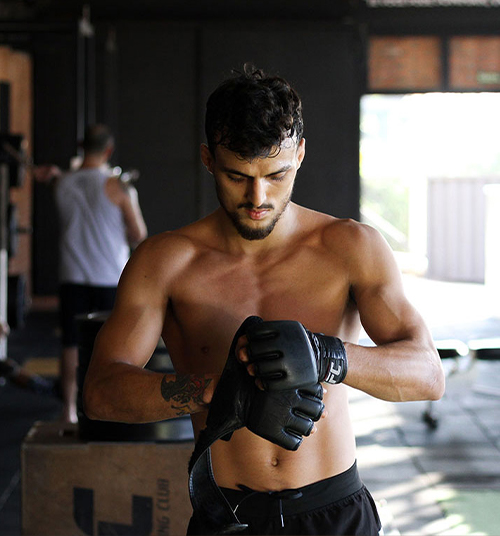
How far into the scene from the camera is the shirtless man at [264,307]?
1.70m

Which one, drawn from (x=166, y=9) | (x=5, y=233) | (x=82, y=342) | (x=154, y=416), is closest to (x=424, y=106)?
(x=166, y=9)

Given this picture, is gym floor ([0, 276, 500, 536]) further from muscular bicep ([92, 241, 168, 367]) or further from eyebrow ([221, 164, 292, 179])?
eyebrow ([221, 164, 292, 179])

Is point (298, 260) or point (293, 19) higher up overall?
point (293, 19)

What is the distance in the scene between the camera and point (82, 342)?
2.76 metres

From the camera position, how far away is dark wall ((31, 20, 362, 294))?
27.6ft

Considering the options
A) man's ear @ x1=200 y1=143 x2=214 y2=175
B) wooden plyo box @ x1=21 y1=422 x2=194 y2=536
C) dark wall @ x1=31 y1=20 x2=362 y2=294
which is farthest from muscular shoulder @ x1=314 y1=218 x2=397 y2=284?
dark wall @ x1=31 y1=20 x2=362 y2=294

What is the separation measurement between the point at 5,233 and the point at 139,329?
4037 mm

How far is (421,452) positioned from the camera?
4.51m

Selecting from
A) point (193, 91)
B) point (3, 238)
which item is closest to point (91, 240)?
point (3, 238)

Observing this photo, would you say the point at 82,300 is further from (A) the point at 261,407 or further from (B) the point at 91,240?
(A) the point at 261,407

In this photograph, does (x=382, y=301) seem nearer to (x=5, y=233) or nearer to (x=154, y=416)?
(x=154, y=416)

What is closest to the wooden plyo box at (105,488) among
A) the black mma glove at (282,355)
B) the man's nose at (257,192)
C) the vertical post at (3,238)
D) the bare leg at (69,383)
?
the man's nose at (257,192)

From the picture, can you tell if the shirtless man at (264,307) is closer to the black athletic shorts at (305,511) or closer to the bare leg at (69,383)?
the black athletic shorts at (305,511)

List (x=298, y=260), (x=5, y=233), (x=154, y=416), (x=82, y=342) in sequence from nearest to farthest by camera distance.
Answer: (x=154, y=416) → (x=298, y=260) → (x=82, y=342) → (x=5, y=233)
